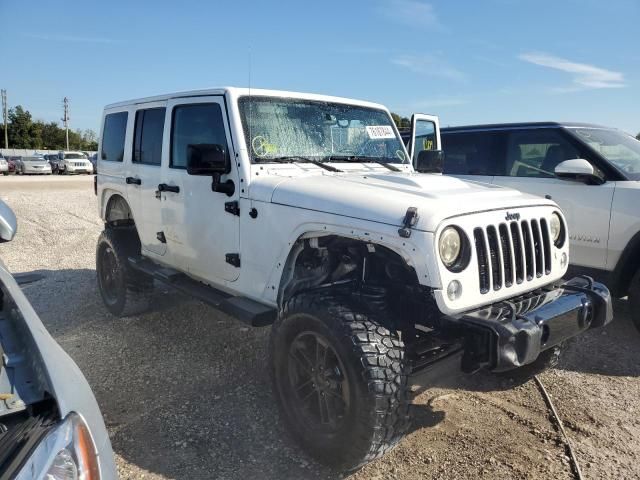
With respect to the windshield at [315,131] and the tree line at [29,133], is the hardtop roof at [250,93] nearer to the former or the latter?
the windshield at [315,131]

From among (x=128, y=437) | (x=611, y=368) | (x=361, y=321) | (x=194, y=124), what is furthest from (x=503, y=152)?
(x=128, y=437)

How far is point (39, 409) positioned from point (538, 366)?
3.10 meters

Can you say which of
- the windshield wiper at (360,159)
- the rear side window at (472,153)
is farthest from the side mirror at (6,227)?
the rear side window at (472,153)

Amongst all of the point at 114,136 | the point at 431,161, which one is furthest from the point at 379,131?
the point at 114,136

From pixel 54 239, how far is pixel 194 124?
258 inches

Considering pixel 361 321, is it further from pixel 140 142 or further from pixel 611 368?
pixel 140 142

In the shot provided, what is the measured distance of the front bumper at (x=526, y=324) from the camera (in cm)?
242

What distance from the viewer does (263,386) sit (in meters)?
3.79

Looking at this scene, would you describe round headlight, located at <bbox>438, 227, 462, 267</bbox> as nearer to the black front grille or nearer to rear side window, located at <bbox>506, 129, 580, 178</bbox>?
the black front grille

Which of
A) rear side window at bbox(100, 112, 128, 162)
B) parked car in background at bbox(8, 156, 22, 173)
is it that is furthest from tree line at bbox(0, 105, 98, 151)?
rear side window at bbox(100, 112, 128, 162)

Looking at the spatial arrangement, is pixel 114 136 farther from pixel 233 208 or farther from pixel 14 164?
pixel 14 164

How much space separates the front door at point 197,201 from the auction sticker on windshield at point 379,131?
1.29 metres

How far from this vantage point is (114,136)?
5430 millimetres

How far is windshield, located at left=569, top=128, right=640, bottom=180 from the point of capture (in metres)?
5.04
